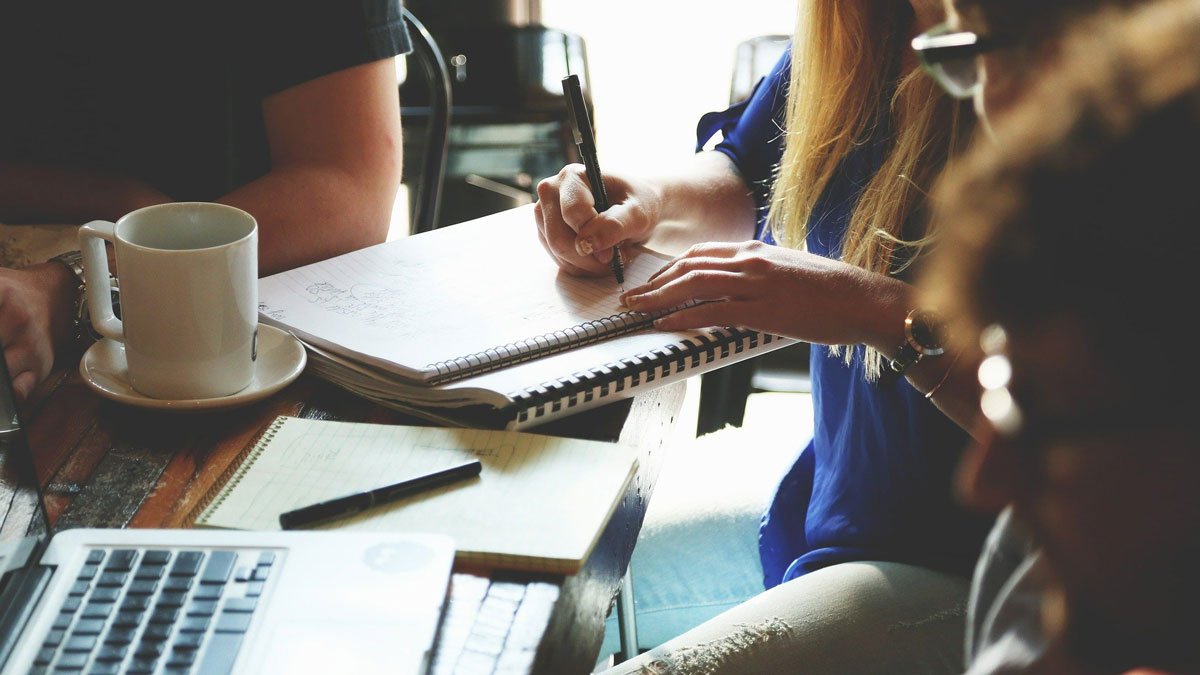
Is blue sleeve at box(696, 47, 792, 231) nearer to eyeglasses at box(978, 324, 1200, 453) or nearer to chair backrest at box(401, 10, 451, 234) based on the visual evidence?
chair backrest at box(401, 10, 451, 234)

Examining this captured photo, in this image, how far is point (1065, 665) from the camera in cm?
40

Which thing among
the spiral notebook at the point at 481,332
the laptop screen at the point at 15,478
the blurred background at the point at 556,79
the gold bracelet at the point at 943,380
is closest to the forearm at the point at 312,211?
the spiral notebook at the point at 481,332

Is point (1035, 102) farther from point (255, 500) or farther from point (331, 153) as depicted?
point (331, 153)

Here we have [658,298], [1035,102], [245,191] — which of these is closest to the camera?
[1035,102]

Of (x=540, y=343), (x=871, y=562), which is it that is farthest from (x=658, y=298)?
(x=871, y=562)

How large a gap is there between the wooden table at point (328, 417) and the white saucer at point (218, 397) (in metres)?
0.01

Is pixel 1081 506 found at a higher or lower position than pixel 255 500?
higher

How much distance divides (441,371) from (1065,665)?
481 mm

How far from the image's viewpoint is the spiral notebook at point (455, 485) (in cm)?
60

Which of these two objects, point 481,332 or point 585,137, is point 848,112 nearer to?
point 585,137

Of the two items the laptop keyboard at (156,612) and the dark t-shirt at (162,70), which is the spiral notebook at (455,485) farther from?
the dark t-shirt at (162,70)

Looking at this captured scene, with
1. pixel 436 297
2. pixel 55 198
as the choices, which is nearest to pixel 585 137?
pixel 436 297

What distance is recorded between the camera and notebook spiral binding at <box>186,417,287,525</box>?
0.63 m

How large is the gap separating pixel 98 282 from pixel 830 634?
25.0 inches
